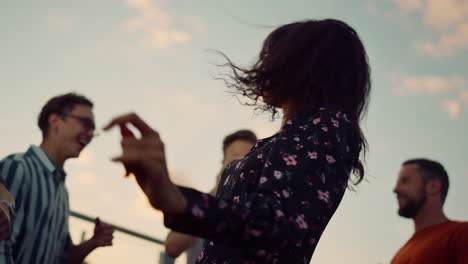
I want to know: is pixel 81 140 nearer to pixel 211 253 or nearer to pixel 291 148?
pixel 211 253

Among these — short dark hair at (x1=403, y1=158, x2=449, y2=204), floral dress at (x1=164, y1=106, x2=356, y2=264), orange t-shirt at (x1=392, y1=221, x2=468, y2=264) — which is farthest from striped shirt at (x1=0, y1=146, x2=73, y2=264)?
short dark hair at (x1=403, y1=158, x2=449, y2=204)

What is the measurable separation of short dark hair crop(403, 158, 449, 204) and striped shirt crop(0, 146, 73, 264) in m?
4.16

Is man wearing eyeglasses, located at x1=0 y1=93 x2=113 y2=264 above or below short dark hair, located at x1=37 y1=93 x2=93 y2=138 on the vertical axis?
below

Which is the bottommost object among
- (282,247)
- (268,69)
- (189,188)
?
(282,247)

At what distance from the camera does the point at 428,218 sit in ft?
16.1

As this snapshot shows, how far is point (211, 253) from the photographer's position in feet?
4.39

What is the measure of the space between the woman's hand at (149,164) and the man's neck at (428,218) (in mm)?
4511

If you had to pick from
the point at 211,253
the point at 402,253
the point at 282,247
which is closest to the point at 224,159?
the point at 402,253

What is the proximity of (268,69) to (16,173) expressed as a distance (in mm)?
2057

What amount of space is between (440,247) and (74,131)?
125 inches

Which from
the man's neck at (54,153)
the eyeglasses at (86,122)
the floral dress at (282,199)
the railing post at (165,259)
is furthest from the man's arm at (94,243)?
the floral dress at (282,199)

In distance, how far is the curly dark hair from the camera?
1.37m

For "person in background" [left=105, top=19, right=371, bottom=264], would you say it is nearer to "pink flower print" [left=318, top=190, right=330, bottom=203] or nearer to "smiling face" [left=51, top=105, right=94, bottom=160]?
"pink flower print" [left=318, top=190, right=330, bottom=203]

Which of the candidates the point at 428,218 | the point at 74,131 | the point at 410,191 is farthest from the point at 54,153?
the point at 410,191
